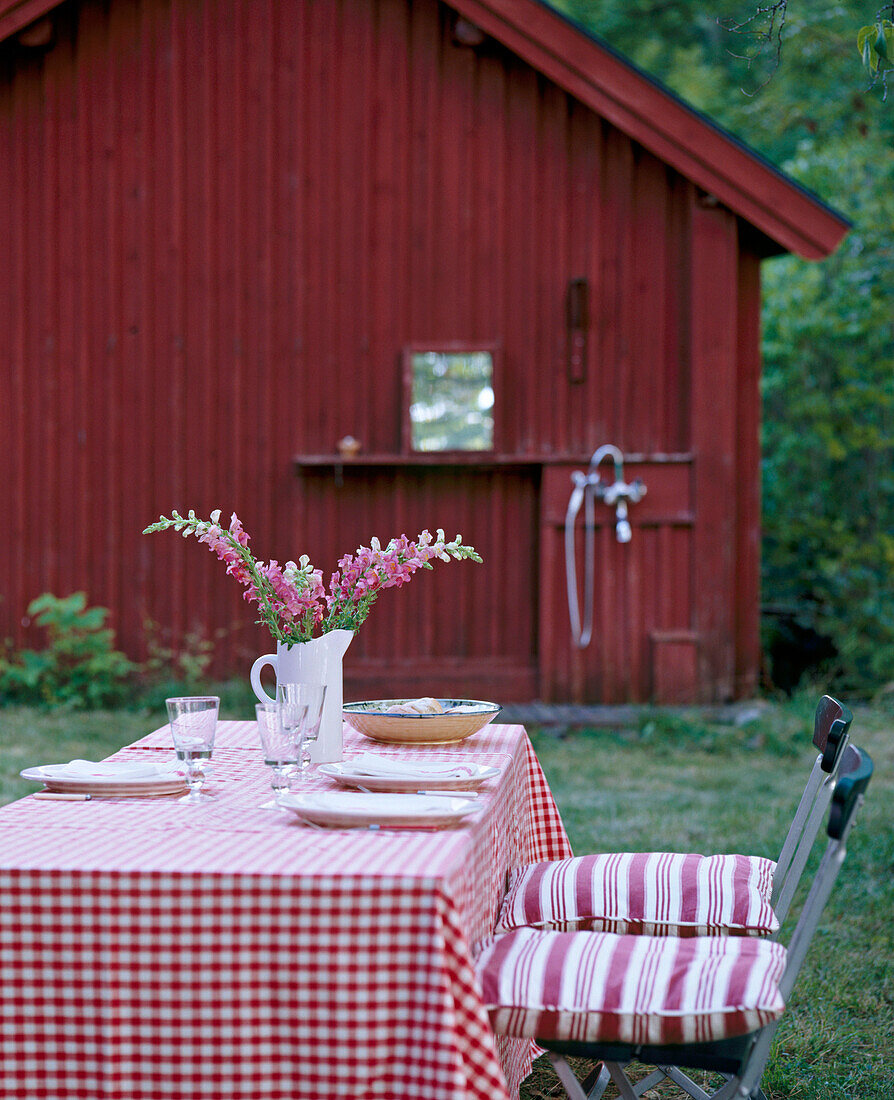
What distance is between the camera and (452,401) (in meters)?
7.58

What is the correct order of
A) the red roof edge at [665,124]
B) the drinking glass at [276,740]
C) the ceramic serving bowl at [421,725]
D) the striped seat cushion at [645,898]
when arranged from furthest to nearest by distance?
the red roof edge at [665,124] → the ceramic serving bowl at [421,725] → the striped seat cushion at [645,898] → the drinking glass at [276,740]

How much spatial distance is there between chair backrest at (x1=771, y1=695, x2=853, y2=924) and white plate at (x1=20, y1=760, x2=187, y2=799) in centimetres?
125

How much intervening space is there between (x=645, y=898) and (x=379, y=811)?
0.79 m

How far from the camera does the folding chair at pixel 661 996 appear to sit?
183 cm

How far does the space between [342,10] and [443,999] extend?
24.0ft

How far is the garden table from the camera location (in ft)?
5.25

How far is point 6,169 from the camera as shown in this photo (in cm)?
771

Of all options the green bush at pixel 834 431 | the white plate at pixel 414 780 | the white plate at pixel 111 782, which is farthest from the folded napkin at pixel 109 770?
the green bush at pixel 834 431

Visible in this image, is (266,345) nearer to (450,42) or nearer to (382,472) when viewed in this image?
(382,472)

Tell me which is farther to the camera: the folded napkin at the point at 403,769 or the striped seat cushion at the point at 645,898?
the striped seat cushion at the point at 645,898

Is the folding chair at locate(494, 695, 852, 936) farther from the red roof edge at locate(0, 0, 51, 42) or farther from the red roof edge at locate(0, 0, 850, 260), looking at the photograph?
the red roof edge at locate(0, 0, 51, 42)

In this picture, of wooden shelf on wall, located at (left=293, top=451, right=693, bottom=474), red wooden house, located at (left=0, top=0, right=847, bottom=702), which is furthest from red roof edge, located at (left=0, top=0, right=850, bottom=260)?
wooden shelf on wall, located at (left=293, top=451, right=693, bottom=474)

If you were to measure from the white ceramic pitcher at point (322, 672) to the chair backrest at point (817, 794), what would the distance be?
100 centimetres

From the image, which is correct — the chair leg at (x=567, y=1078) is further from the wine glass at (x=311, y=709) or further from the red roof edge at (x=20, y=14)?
the red roof edge at (x=20, y=14)
